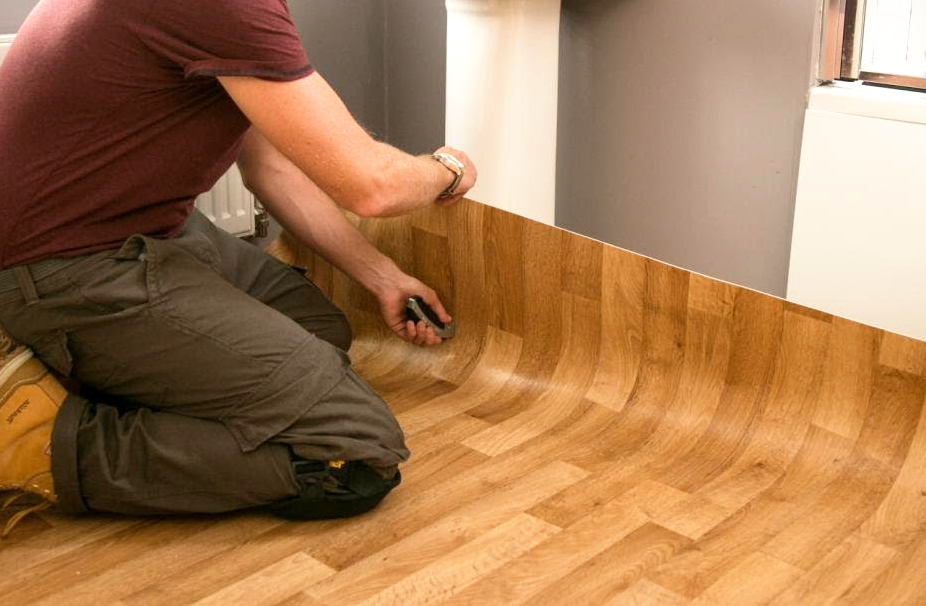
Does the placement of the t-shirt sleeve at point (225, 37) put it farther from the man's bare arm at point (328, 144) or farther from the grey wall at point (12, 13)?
the grey wall at point (12, 13)

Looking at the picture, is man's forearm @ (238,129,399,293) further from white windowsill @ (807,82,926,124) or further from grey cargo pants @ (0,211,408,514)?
white windowsill @ (807,82,926,124)

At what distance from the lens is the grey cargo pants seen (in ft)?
5.32

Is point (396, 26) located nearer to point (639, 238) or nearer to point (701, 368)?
point (639, 238)

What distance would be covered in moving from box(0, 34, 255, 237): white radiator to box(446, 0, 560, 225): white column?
0.44 meters

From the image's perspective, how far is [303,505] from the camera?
166 cm

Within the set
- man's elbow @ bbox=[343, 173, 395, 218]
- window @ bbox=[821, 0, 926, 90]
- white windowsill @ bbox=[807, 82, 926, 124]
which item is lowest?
man's elbow @ bbox=[343, 173, 395, 218]

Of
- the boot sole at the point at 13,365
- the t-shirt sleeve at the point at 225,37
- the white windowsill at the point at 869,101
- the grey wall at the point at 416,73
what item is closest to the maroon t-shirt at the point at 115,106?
the t-shirt sleeve at the point at 225,37

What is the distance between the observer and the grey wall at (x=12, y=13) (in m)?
2.16

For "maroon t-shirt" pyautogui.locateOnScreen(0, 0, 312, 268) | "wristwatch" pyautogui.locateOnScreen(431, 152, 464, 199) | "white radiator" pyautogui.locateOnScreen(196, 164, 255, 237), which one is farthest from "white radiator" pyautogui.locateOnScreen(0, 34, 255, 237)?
"maroon t-shirt" pyautogui.locateOnScreen(0, 0, 312, 268)

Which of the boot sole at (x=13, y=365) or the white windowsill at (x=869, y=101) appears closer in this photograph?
the boot sole at (x=13, y=365)

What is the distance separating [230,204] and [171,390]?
0.89 m

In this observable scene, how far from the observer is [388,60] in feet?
9.41

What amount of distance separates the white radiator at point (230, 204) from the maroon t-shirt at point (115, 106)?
0.75 metres

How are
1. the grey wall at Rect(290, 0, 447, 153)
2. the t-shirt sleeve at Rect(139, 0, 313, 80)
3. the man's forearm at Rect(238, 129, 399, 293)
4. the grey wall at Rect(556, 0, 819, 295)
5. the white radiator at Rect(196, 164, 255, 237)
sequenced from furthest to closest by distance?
the grey wall at Rect(290, 0, 447, 153)
the white radiator at Rect(196, 164, 255, 237)
the grey wall at Rect(556, 0, 819, 295)
the man's forearm at Rect(238, 129, 399, 293)
the t-shirt sleeve at Rect(139, 0, 313, 80)
